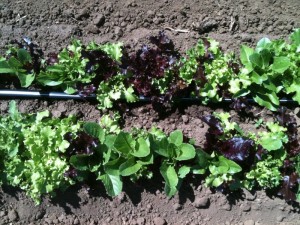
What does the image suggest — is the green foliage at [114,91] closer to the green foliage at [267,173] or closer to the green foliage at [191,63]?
the green foliage at [191,63]

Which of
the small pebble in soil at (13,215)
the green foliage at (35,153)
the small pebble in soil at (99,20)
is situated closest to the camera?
the green foliage at (35,153)

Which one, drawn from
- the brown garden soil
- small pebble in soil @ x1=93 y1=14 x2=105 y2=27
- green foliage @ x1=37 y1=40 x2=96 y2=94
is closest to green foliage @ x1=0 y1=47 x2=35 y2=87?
green foliage @ x1=37 y1=40 x2=96 y2=94

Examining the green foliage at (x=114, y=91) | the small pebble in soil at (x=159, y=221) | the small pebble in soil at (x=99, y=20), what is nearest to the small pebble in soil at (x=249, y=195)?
the small pebble in soil at (x=159, y=221)

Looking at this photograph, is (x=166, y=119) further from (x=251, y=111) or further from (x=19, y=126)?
(x=19, y=126)

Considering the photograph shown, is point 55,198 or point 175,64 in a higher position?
point 175,64

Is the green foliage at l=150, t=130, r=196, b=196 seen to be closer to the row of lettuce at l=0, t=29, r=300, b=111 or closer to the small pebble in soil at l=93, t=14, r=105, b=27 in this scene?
the row of lettuce at l=0, t=29, r=300, b=111

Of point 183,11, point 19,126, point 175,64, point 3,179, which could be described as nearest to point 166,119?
point 175,64
